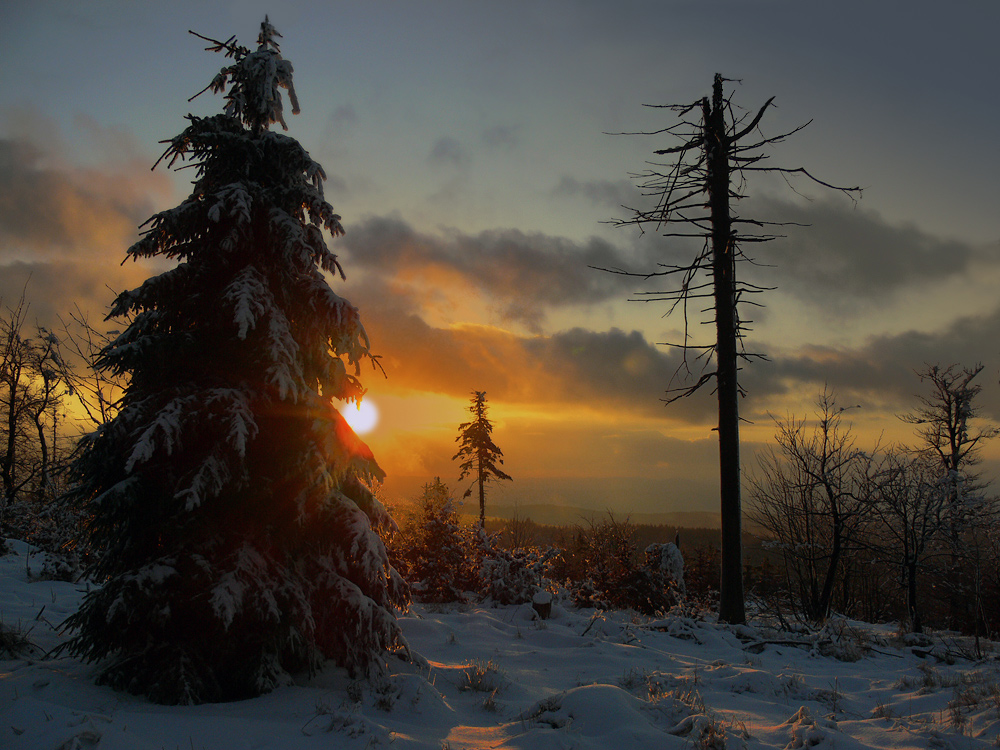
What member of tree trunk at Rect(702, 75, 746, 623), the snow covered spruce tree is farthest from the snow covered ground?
tree trunk at Rect(702, 75, 746, 623)

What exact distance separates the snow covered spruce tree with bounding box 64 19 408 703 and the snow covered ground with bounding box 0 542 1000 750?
18.6 inches

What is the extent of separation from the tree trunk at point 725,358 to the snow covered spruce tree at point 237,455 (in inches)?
285

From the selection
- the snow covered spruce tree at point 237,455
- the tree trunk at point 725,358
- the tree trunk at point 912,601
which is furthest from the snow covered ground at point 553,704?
the tree trunk at point 912,601

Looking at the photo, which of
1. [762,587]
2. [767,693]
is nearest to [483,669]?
[767,693]

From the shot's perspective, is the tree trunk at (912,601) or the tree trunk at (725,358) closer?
the tree trunk at (912,601)

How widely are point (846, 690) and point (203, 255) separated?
874 cm

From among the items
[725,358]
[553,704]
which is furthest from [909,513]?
[553,704]

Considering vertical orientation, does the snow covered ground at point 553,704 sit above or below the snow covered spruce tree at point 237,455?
below

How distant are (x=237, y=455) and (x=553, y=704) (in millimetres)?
3762

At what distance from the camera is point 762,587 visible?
16.9m

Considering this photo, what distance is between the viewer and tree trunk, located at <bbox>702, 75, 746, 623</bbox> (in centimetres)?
1039

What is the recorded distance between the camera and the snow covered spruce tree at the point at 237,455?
4629 millimetres

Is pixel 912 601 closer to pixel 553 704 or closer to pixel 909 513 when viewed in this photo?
pixel 909 513

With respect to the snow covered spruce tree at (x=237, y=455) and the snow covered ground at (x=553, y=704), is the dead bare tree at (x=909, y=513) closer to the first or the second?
the snow covered ground at (x=553, y=704)
